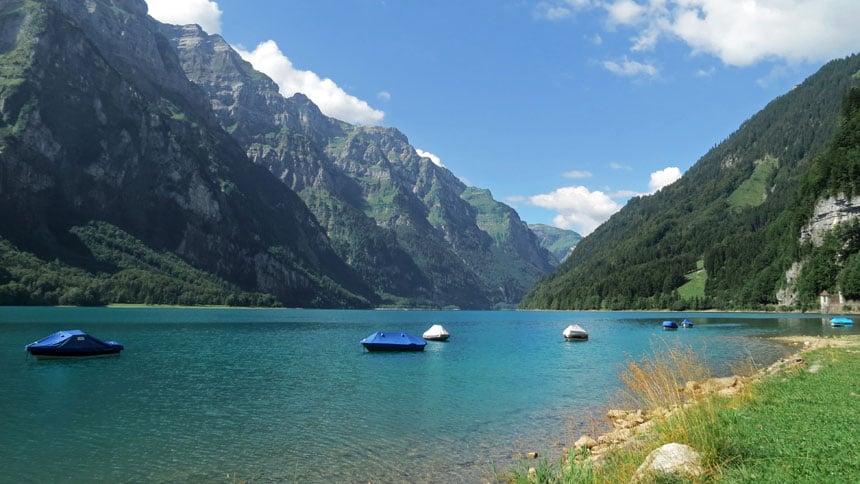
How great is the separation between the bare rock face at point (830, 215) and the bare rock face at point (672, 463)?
17957 cm

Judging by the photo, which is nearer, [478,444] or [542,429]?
[478,444]

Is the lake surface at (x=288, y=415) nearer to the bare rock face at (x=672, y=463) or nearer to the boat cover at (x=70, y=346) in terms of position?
the boat cover at (x=70, y=346)

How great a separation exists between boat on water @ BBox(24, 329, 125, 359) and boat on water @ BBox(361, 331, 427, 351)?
31.4m

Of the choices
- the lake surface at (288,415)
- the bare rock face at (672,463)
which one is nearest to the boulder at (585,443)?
the lake surface at (288,415)

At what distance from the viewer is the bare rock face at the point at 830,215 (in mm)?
150250

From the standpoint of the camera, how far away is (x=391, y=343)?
75.1m

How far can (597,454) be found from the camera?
20.3 meters

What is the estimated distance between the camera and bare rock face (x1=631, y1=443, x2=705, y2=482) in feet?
37.6

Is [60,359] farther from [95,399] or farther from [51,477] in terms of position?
[51,477]

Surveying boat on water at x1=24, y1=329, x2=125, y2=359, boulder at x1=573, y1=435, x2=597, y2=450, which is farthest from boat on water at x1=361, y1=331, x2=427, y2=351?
boulder at x1=573, y1=435, x2=597, y2=450

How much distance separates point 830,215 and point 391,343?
499 feet

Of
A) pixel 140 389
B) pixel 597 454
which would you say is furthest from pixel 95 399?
pixel 597 454

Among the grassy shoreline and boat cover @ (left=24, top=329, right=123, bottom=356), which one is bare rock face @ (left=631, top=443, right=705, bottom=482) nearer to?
the grassy shoreline

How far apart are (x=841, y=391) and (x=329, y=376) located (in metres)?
38.6
